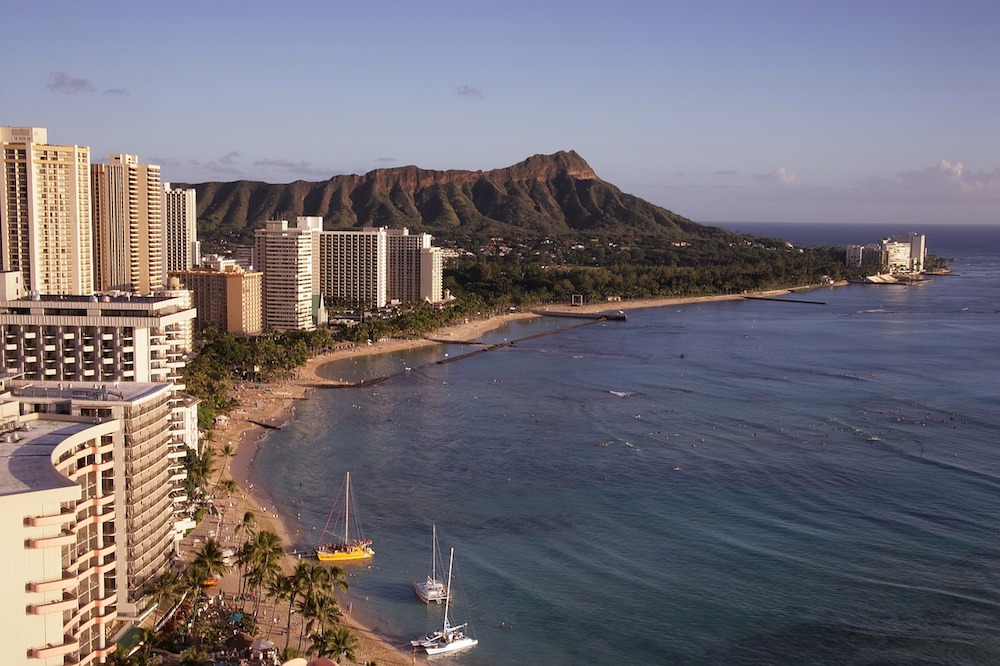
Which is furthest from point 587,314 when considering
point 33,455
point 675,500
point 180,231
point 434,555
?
point 33,455

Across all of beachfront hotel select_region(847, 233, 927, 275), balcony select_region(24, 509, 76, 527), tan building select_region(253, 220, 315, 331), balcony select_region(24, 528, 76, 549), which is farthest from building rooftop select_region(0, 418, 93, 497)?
beachfront hotel select_region(847, 233, 927, 275)

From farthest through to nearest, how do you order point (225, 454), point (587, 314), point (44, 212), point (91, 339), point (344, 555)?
point (587, 314)
point (44, 212)
point (225, 454)
point (344, 555)
point (91, 339)

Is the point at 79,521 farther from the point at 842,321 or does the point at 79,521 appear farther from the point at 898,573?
the point at 842,321

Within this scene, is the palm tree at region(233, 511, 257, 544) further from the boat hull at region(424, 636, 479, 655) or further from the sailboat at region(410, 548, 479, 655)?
the boat hull at region(424, 636, 479, 655)

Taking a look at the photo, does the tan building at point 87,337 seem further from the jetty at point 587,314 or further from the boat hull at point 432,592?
the jetty at point 587,314

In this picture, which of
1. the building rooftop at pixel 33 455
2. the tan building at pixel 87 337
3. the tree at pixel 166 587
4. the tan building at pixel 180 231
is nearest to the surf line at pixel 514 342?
the tan building at pixel 180 231

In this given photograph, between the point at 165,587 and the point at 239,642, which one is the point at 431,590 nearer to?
the point at 239,642
